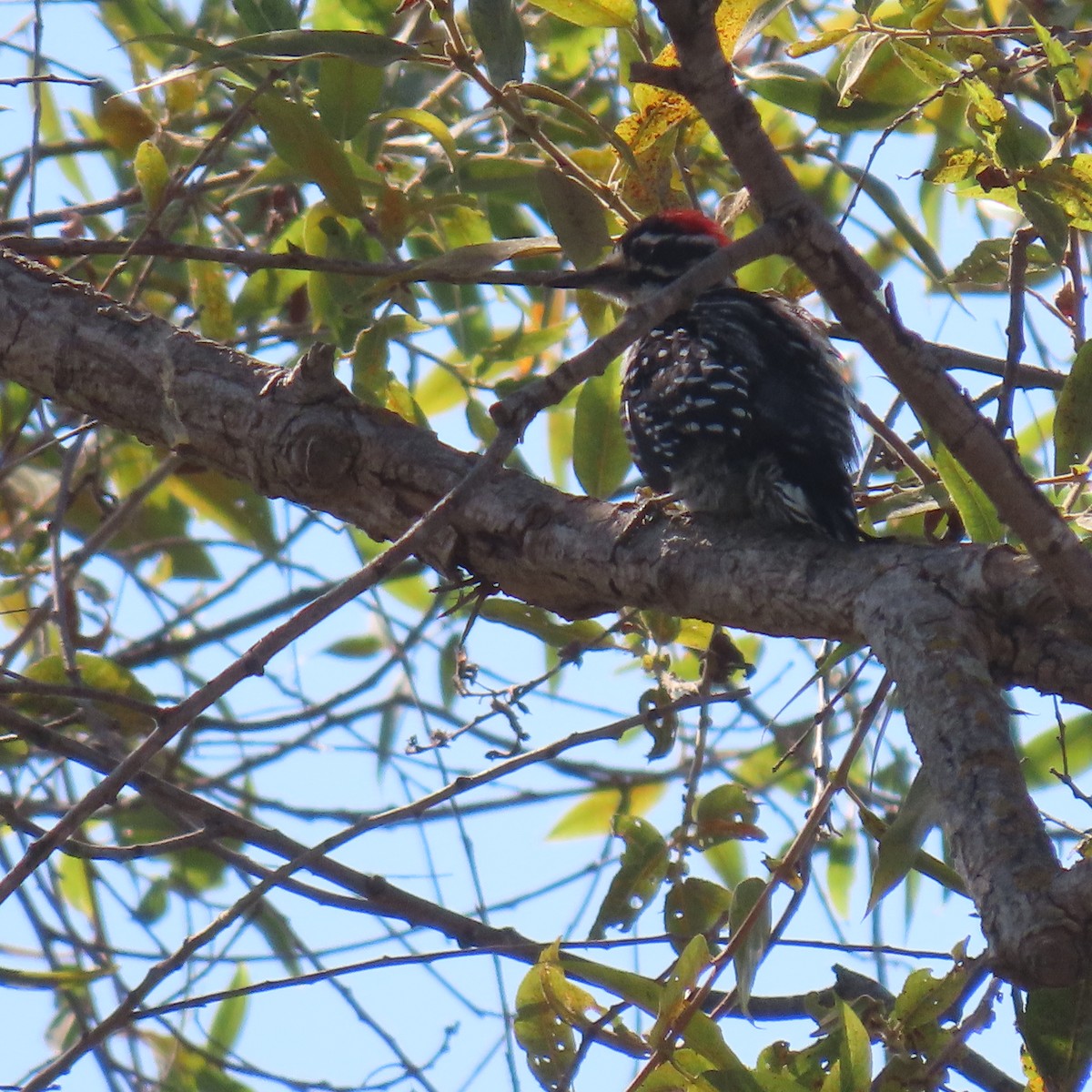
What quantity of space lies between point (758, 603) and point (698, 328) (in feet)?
3.93

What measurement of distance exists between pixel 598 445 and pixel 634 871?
98 centimetres

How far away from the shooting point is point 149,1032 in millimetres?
3865

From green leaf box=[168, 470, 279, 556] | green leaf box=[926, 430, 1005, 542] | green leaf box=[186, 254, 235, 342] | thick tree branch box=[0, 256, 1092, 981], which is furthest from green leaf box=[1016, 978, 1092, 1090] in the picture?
green leaf box=[168, 470, 279, 556]

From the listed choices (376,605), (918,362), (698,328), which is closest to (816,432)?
(698,328)

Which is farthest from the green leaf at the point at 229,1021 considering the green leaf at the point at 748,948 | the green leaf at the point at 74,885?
the green leaf at the point at 748,948

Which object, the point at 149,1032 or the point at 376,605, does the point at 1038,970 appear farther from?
the point at 149,1032

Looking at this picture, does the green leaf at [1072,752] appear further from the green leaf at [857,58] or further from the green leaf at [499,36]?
the green leaf at [499,36]

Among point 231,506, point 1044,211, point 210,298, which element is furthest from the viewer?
point 231,506

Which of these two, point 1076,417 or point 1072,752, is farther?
point 1072,752

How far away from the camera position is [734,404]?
3.10 metres

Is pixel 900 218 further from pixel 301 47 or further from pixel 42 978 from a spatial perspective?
pixel 42 978

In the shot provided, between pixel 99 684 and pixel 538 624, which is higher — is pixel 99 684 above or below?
below

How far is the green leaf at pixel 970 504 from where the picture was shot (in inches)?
89.2

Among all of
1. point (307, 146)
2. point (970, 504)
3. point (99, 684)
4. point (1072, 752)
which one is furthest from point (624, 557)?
point (1072, 752)
